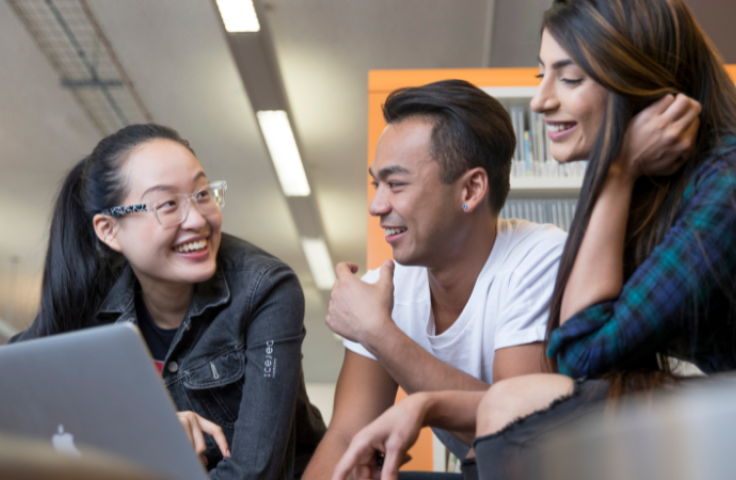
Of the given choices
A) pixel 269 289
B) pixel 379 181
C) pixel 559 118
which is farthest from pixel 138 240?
pixel 559 118

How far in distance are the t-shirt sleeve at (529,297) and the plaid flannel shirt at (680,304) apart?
0.23m

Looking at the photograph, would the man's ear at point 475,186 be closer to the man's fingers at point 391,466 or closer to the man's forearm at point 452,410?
the man's forearm at point 452,410

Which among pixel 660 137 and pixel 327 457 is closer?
pixel 660 137

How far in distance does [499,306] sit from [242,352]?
1.73 feet

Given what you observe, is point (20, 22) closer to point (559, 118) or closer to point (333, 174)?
point (333, 174)

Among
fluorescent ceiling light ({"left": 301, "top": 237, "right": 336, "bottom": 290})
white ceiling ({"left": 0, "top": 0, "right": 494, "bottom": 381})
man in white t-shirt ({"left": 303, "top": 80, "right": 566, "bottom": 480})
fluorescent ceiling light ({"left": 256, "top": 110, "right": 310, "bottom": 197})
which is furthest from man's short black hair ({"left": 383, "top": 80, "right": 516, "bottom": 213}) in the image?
fluorescent ceiling light ({"left": 301, "top": 237, "right": 336, "bottom": 290})

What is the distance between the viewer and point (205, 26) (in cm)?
348

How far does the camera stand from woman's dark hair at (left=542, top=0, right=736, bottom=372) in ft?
3.37

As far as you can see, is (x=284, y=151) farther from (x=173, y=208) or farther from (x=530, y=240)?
(x=530, y=240)

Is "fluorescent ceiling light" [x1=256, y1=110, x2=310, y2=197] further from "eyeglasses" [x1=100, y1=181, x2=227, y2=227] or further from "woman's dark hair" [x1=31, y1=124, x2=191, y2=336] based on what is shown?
"eyeglasses" [x1=100, y1=181, x2=227, y2=227]

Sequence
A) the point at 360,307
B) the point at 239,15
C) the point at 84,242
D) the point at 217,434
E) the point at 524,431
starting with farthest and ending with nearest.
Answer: the point at 239,15
the point at 84,242
the point at 360,307
the point at 217,434
the point at 524,431

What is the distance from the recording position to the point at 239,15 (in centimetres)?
339

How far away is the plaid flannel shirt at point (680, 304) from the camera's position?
92 centimetres

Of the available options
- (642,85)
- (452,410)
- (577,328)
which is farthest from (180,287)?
(642,85)
